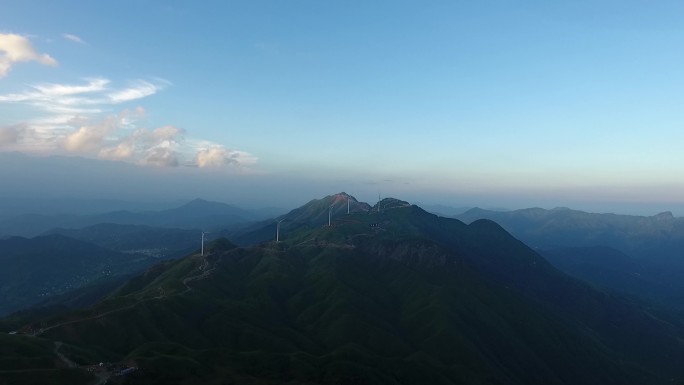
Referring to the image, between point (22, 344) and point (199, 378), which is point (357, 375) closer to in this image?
point (199, 378)

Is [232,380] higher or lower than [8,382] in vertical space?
lower

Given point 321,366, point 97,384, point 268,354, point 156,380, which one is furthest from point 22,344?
point 321,366

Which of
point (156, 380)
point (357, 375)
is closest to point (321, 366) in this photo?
point (357, 375)

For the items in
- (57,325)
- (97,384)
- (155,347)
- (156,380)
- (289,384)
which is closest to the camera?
(97,384)

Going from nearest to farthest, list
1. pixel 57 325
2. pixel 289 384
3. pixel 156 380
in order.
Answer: pixel 156 380 → pixel 289 384 → pixel 57 325

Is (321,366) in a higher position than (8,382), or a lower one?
lower

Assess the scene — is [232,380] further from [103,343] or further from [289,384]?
[103,343]

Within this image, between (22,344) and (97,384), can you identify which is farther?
(22,344)

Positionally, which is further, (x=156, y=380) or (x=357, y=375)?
(x=357, y=375)

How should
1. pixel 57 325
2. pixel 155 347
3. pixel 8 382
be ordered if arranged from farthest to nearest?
pixel 57 325
pixel 155 347
pixel 8 382
